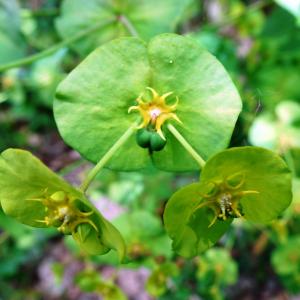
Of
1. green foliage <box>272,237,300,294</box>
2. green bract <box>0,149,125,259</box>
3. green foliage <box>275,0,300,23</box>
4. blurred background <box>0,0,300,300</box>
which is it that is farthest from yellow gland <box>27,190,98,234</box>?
green foliage <box>272,237,300,294</box>

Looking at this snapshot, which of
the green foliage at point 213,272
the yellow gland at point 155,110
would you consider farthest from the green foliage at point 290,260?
the yellow gland at point 155,110

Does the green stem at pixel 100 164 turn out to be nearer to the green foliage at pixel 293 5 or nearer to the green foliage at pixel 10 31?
the green foliage at pixel 293 5

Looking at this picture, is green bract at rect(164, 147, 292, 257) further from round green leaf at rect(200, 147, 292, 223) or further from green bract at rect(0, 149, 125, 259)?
green bract at rect(0, 149, 125, 259)

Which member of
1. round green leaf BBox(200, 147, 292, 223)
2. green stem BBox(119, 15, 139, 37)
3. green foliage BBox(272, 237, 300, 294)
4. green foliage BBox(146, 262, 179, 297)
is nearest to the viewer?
round green leaf BBox(200, 147, 292, 223)

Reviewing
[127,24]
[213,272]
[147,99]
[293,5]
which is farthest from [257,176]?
[213,272]

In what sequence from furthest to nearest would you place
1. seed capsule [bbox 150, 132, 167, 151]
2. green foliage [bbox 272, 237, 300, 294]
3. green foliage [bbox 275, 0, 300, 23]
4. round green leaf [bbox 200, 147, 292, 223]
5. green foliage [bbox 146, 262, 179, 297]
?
green foliage [bbox 272, 237, 300, 294]
green foliage [bbox 146, 262, 179, 297]
green foliage [bbox 275, 0, 300, 23]
seed capsule [bbox 150, 132, 167, 151]
round green leaf [bbox 200, 147, 292, 223]

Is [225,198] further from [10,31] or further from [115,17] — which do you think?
[10,31]
